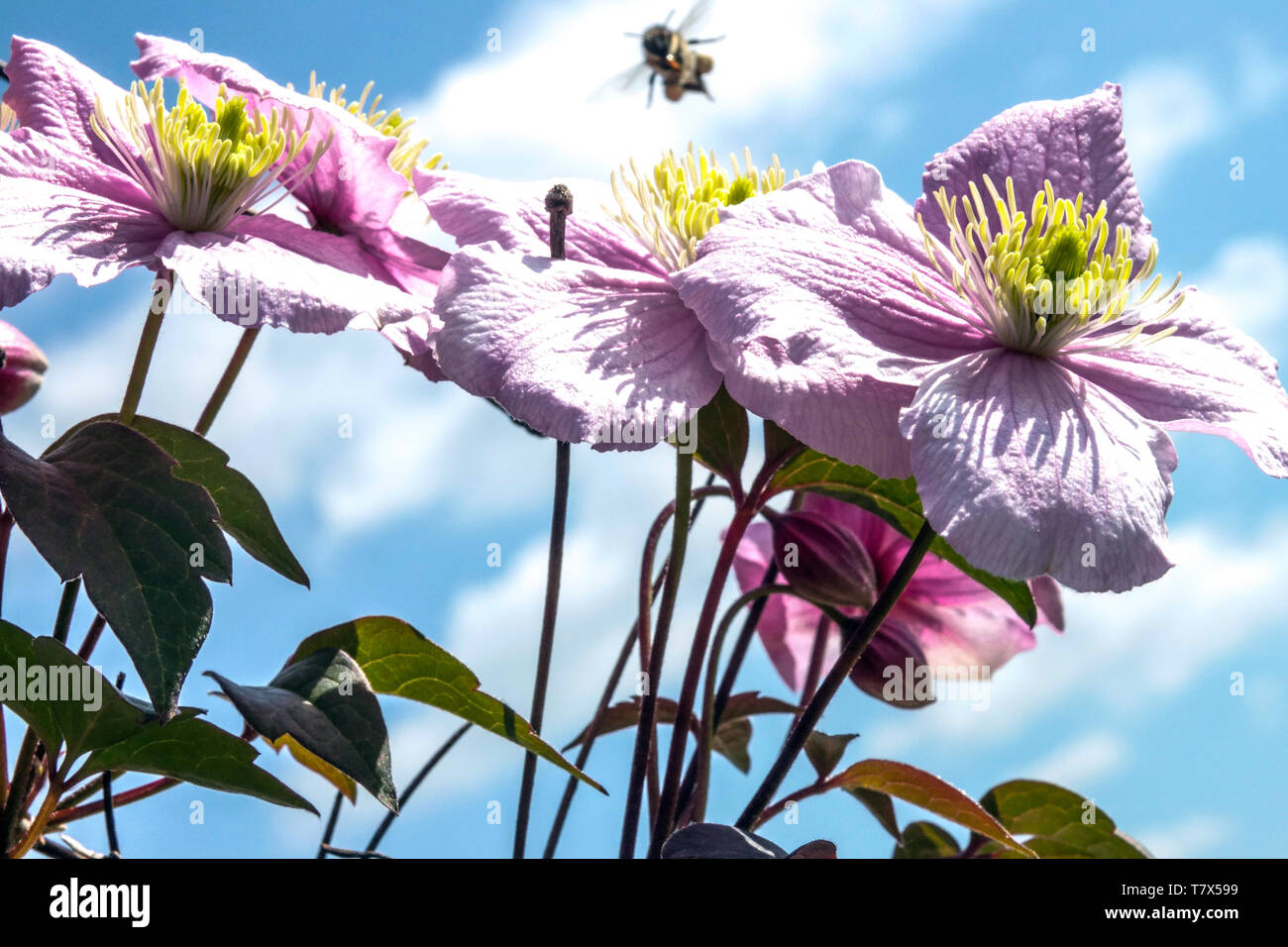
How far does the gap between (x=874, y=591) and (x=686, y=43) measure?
78.0 inches

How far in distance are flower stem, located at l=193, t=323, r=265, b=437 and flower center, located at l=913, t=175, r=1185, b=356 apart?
0.37 meters

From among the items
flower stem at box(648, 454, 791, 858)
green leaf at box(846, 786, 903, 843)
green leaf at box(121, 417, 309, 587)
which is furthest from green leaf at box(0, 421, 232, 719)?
green leaf at box(846, 786, 903, 843)

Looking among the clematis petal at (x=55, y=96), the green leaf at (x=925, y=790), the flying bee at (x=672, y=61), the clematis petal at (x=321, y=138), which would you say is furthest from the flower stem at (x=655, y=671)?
the flying bee at (x=672, y=61)

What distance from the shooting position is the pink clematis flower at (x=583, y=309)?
0.50 metres

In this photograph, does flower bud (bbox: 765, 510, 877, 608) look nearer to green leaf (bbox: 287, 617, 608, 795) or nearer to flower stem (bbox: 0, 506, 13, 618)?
green leaf (bbox: 287, 617, 608, 795)

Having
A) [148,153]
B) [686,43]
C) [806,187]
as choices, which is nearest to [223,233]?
[148,153]

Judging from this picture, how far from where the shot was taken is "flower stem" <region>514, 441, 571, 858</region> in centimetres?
62

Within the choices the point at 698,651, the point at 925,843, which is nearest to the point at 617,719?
the point at 698,651

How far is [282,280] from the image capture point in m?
0.56

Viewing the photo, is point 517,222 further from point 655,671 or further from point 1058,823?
point 1058,823

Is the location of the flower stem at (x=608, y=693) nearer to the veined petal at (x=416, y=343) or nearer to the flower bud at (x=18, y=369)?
the veined petal at (x=416, y=343)

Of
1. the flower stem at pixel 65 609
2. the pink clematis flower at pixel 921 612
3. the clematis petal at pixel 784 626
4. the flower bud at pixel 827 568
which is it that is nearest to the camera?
the flower stem at pixel 65 609

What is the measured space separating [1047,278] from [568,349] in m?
0.22

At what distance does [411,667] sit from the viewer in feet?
1.97
